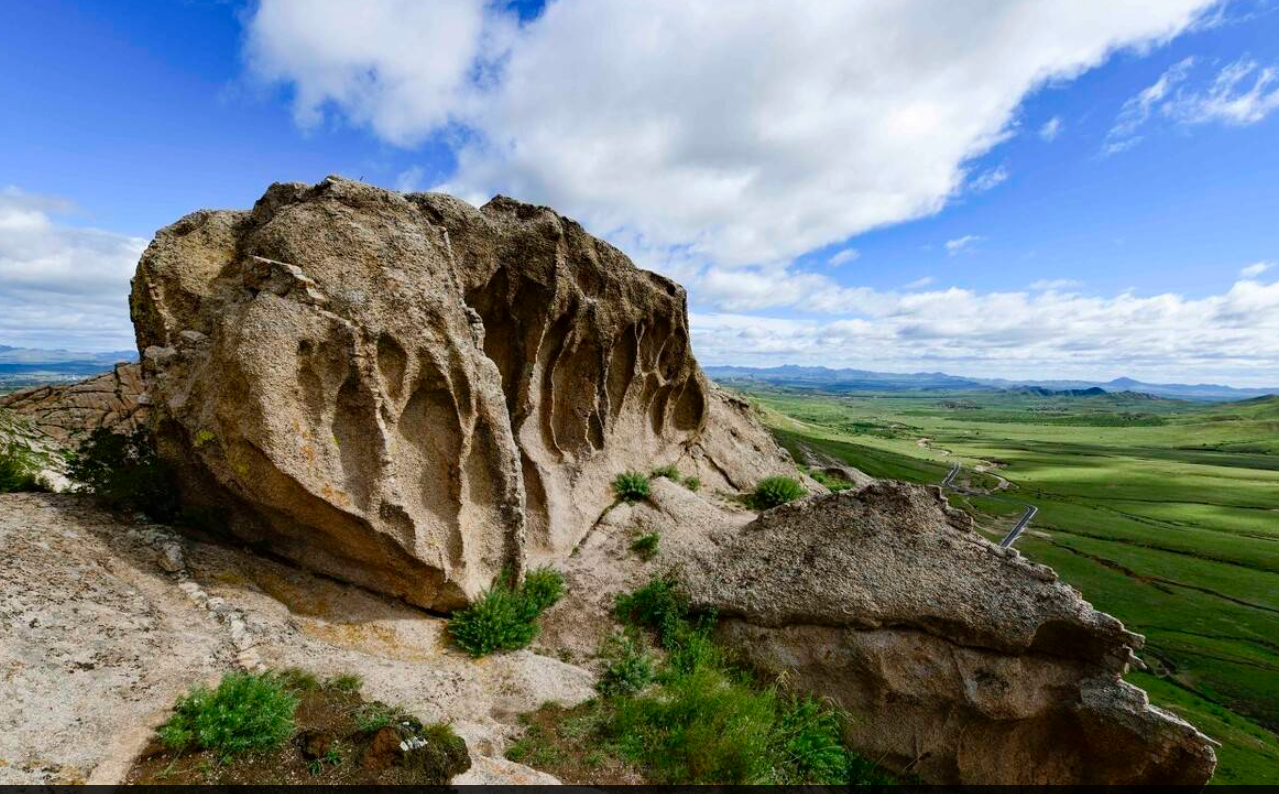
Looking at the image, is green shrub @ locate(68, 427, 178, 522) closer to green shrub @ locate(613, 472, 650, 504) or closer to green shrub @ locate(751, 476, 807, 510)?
green shrub @ locate(613, 472, 650, 504)

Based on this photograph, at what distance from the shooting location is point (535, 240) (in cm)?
1680

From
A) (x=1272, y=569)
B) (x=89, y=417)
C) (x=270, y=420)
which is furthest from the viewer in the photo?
(x=1272, y=569)

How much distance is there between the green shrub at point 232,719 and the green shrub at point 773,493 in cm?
1748

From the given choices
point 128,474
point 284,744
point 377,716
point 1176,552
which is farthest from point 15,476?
point 1176,552

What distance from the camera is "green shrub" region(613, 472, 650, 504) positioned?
65.0 feet

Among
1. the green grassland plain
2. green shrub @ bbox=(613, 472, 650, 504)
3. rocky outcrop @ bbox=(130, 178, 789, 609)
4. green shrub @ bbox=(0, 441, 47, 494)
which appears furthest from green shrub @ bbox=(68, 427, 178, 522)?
the green grassland plain

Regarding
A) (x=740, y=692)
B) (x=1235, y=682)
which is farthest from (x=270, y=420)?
(x=1235, y=682)

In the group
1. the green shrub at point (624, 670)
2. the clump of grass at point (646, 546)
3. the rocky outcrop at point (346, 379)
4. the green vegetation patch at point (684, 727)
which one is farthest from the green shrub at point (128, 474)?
the clump of grass at point (646, 546)

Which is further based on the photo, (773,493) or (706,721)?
(773,493)

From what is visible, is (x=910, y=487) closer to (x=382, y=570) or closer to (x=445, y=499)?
(x=445, y=499)

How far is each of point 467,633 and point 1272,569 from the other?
345 ft

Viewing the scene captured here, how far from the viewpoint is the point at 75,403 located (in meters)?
22.0

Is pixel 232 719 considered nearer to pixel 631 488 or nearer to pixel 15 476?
pixel 15 476

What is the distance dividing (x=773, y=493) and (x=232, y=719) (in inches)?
727
